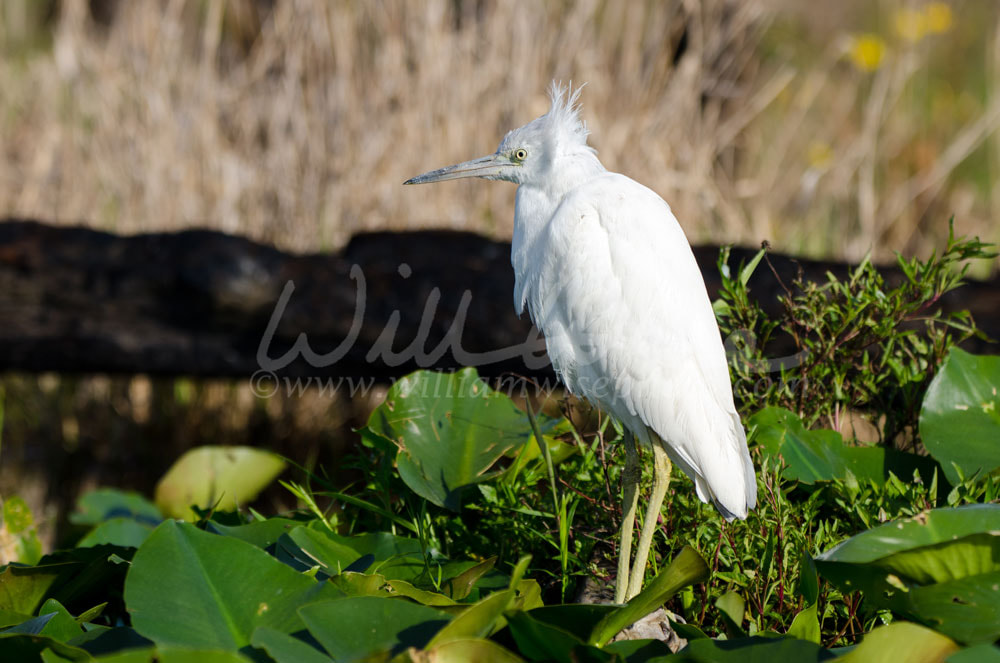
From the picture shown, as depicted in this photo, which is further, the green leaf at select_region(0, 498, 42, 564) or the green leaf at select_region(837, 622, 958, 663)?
the green leaf at select_region(0, 498, 42, 564)

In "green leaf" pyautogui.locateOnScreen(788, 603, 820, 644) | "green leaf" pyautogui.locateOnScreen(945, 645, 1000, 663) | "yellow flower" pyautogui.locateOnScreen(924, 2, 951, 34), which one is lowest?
"green leaf" pyautogui.locateOnScreen(788, 603, 820, 644)

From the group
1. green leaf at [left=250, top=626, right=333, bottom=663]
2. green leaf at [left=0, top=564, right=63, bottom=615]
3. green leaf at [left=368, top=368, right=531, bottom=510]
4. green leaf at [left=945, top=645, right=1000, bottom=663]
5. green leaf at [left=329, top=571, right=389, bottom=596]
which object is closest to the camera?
green leaf at [left=945, top=645, right=1000, bottom=663]

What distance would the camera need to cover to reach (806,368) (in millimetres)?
1798

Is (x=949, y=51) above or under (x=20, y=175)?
above

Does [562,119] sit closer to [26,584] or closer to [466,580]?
[466,580]

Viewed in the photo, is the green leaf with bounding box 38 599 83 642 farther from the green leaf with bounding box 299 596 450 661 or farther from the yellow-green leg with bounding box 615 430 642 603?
the yellow-green leg with bounding box 615 430 642 603

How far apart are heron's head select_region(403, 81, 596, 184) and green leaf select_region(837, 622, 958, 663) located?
1.07 metres

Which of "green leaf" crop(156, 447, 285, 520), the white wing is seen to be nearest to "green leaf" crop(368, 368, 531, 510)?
the white wing

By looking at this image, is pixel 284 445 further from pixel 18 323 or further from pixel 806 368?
pixel 806 368

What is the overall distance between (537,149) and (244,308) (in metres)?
1.12

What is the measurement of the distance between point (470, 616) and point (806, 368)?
0.97 metres

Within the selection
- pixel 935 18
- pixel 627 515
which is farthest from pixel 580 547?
pixel 935 18

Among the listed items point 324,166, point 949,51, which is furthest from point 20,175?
point 949,51

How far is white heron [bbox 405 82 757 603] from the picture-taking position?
1.59m
